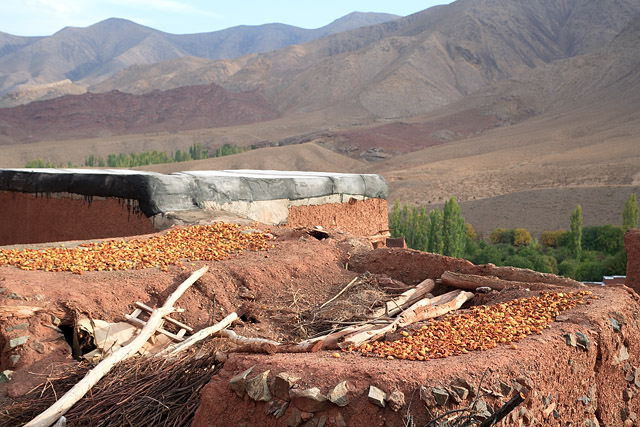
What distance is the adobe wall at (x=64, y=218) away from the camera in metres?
8.16

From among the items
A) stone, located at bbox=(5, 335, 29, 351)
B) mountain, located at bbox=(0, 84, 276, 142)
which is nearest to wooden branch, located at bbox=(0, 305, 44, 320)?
stone, located at bbox=(5, 335, 29, 351)

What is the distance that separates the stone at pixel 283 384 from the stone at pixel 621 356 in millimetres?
2481

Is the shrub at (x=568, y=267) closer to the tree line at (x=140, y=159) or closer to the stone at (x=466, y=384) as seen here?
the stone at (x=466, y=384)

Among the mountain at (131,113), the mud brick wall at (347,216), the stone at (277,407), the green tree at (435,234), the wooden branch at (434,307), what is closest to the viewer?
the stone at (277,407)

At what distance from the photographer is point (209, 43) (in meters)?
177

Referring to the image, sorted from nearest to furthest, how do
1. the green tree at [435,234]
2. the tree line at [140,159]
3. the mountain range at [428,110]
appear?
1. the green tree at [435,234]
2. the mountain range at [428,110]
3. the tree line at [140,159]

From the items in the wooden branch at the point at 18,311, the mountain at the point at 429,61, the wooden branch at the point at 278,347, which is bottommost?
the wooden branch at the point at 278,347

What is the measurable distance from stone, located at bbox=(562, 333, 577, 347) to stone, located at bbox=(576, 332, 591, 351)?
5 cm

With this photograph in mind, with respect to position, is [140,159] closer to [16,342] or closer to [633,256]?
[633,256]

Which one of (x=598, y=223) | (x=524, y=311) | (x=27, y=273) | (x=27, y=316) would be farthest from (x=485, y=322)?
(x=598, y=223)

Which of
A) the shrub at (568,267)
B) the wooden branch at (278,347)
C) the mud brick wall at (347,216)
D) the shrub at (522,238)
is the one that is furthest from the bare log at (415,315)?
the shrub at (522,238)

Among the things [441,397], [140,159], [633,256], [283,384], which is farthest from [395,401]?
[140,159]

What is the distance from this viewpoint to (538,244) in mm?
26203

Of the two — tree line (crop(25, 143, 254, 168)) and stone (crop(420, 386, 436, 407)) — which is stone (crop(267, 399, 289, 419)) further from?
tree line (crop(25, 143, 254, 168))
